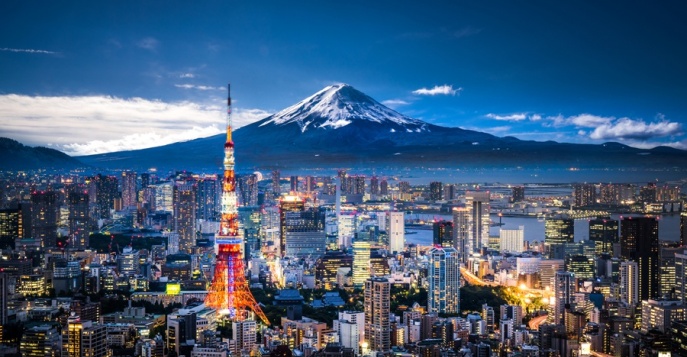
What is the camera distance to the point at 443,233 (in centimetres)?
1543

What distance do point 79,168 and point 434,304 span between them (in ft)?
24.3

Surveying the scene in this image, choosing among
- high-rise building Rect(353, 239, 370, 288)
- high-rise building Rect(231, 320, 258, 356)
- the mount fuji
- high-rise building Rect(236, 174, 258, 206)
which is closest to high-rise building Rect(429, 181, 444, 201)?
the mount fuji

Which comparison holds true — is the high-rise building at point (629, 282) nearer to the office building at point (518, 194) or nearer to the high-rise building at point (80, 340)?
the high-rise building at point (80, 340)

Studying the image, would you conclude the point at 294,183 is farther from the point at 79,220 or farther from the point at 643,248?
the point at 643,248

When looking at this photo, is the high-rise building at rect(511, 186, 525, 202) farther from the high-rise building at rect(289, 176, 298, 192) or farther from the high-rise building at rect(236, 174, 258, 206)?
the high-rise building at rect(236, 174, 258, 206)

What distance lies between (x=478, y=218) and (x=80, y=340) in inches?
420

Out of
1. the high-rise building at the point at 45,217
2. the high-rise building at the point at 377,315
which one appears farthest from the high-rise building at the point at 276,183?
the high-rise building at the point at 377,315

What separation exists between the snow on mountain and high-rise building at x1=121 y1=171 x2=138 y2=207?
3.09m

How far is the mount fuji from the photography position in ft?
51.1

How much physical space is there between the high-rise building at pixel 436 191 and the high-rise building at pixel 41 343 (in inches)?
453

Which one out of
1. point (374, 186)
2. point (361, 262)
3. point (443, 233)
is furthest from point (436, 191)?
point (361, 262)

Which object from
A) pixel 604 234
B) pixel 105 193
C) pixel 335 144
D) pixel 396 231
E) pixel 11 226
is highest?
pixel 335 144

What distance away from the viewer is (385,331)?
26.2 ft

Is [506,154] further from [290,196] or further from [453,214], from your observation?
[290,196]
